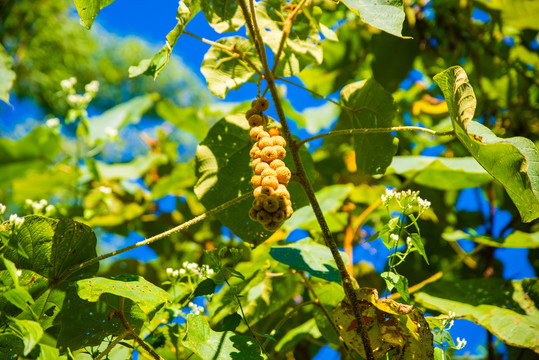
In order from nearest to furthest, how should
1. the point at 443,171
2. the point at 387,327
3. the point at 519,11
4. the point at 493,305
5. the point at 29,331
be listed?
the point at 29,331
the point at 387,327
the point at 493,305
the point at 443,171
the point at 519,11

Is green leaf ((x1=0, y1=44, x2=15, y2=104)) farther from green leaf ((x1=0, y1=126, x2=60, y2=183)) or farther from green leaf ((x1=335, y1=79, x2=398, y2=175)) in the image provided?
green leaf ((x1=335, y1=79, x2=398, y2=175))

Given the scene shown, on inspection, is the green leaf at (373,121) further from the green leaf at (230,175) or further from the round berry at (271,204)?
the round berry at (271,204)

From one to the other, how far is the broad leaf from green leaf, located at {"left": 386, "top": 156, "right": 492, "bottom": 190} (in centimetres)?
53

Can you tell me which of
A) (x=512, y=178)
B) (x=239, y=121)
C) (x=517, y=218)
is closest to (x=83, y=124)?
(x=239, y=121)

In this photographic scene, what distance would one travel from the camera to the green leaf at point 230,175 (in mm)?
916

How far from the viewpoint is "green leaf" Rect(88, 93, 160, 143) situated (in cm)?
194

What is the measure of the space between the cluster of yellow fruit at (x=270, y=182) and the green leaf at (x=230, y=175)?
23cm

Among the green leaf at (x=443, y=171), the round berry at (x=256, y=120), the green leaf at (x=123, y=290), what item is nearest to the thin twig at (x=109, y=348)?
the green leaf at (x=123, y=290)

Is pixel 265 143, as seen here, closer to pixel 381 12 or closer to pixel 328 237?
pixel 328 237

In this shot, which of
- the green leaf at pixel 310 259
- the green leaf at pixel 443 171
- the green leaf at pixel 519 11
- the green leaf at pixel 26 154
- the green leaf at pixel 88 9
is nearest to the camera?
the green leaf at pixel 88 9

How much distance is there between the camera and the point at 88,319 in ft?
2.48

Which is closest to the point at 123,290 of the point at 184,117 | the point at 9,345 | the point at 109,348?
the point at 109,348

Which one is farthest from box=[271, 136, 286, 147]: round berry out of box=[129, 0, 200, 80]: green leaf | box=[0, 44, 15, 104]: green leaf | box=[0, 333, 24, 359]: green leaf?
box=[0, 44, 15, 104]: green leaf

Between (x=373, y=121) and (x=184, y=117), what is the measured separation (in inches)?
40.0
